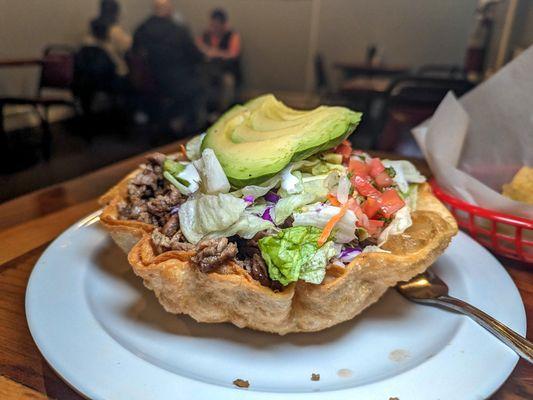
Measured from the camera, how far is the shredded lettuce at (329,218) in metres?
0.89

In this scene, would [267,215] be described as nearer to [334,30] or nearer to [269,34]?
[269,34]

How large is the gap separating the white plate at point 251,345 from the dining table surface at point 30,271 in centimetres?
5

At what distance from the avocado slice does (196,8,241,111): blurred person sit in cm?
200

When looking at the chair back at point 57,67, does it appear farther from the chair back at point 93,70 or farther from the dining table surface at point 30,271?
the dining table surface at point 30,271

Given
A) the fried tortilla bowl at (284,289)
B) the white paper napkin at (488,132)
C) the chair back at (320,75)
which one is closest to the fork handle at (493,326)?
the fried tortilla bowl at (284,289)

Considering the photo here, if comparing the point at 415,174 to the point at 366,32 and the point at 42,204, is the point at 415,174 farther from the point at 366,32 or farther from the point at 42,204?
the point at 366,32

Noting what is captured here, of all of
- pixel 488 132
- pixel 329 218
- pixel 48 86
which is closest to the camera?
pixel 329 218

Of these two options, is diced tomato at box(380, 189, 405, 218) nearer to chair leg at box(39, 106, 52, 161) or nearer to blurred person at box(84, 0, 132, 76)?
chair leg at box(39, 106, 52, 161)

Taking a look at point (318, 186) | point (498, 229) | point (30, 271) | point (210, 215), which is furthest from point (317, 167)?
point (30, 271)

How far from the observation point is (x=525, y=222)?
1.10 metres

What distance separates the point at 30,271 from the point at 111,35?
4.77 feet

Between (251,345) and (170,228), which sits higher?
(170,228)

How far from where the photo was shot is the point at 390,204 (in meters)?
0.97

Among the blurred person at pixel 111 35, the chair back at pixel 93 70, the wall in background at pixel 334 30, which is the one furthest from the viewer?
the wall in background at pixel 334 30
